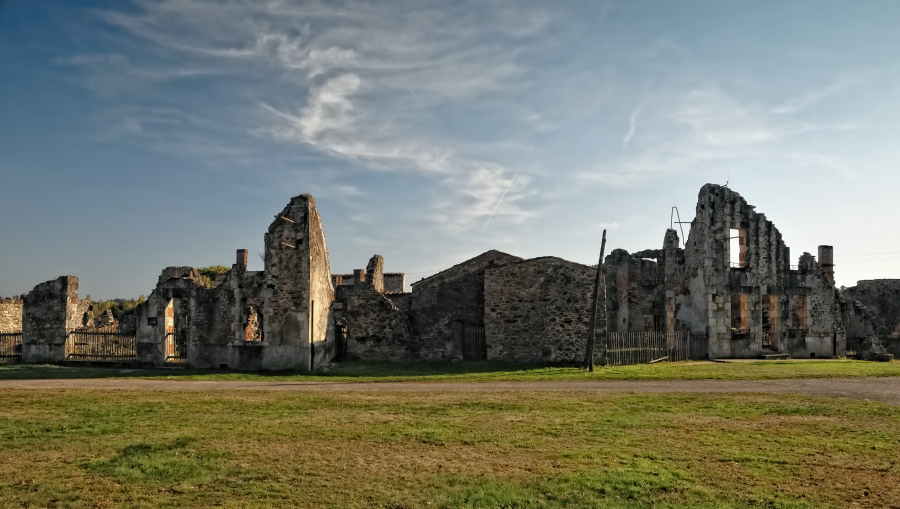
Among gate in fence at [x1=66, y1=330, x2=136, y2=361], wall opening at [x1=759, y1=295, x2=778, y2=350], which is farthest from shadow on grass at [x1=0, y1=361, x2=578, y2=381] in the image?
wall opening at [x1=759, y1=295, x2=778, y2=350]

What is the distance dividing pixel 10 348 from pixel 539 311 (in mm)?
23707

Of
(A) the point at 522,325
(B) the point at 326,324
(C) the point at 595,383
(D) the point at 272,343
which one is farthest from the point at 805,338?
(D) the point at 272,343

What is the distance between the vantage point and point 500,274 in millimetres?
25266

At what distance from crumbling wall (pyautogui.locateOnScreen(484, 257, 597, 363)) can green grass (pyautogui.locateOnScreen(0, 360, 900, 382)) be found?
1321 mm

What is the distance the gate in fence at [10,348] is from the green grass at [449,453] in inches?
536

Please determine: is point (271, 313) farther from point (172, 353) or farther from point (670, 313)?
point (670, 313)

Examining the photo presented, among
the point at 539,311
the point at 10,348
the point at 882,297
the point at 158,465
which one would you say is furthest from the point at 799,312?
the point at 10,348

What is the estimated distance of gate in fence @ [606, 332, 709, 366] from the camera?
23938 mm

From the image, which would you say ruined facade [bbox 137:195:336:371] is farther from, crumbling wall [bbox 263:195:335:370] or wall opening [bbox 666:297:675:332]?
wall opening [bbox 666:297:675:332]

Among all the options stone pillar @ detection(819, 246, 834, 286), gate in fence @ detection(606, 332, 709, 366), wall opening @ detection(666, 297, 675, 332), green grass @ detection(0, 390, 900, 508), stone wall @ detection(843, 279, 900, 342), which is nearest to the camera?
green grass @ detection(0, 390, 900, 508)

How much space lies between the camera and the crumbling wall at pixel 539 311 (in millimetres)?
24172

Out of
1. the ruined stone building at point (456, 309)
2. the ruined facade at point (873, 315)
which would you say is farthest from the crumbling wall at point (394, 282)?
the ruined facade at point (873, 315)

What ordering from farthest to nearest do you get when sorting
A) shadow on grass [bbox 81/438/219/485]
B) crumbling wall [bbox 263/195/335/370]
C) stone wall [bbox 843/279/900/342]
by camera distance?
stone wall [bbox 843/279/900/342] < crumbling wall [bbox 263/195/335/370] < shadow on grass [bbox 81/438/219/485]

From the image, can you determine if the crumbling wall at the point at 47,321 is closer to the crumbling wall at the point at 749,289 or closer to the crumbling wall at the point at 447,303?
the crumbling wall at the point at 447,303
